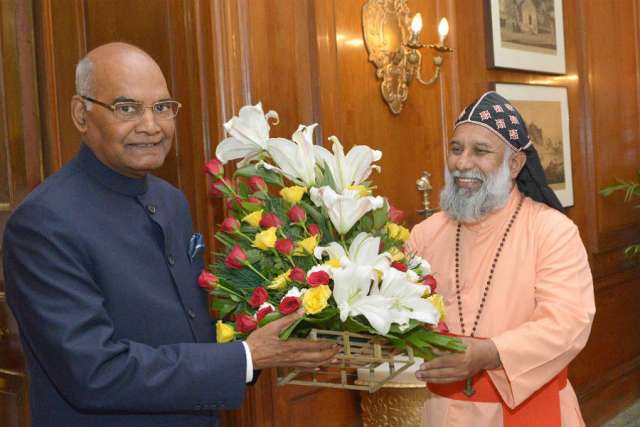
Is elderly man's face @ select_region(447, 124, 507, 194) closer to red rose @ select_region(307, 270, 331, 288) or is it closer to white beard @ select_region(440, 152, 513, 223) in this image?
white beard @ select_region(440, 152, 513, 223)

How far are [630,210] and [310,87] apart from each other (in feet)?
13.3

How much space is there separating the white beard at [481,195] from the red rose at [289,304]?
4.08 feet

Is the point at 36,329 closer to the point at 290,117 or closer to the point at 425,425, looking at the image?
the point at 425,425

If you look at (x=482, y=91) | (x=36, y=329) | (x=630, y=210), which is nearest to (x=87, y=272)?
Answer: (x=36, y=329)

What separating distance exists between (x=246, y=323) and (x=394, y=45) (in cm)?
261

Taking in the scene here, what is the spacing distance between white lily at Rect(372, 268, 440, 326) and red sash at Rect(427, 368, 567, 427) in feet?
3.10

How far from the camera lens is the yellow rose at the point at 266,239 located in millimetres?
1976

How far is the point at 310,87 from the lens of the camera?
12.2 feet

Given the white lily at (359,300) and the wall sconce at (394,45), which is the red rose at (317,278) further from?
the wall sconce at (394,45)

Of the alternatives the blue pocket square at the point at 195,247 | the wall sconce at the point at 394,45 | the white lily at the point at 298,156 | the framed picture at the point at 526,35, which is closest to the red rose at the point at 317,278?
the white lily at the point at 298,156

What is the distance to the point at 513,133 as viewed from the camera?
9.72 ft

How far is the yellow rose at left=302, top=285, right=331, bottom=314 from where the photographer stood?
1857 millimetres

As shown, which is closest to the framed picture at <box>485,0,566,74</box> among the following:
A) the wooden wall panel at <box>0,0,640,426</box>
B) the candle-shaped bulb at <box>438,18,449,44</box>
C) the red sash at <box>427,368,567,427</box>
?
the wooden wall panel at <box>0,0,640,426</box>

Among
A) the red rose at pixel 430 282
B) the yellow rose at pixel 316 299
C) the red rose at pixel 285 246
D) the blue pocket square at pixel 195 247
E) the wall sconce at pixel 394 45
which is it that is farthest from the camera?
the wall sconce at pixel 394 45
